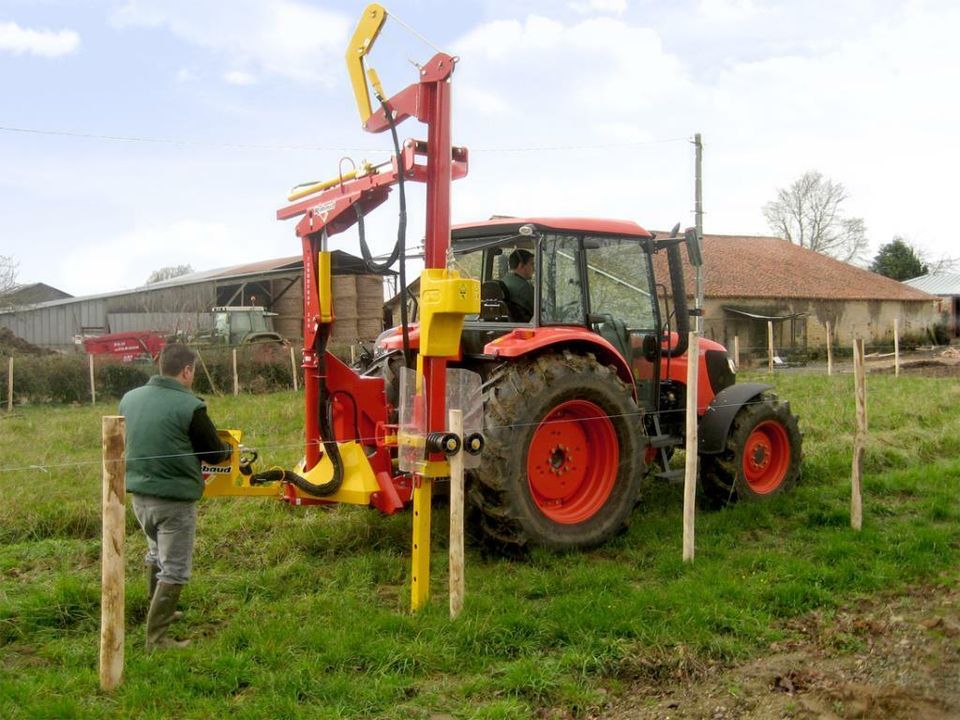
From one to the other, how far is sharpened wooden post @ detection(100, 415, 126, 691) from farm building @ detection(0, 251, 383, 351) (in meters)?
22.8

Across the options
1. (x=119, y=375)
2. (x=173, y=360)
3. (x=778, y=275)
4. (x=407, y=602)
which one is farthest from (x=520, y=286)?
(x=778, y=275)

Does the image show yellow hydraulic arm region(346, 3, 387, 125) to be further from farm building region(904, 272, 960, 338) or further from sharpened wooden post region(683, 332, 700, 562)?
farm building region(904, 272, 960, 338)

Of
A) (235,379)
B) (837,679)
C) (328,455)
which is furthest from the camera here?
(235,379)

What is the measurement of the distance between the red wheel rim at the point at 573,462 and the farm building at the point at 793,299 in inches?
1024

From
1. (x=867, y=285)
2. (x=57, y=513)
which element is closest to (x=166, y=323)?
(x=57, y=513)

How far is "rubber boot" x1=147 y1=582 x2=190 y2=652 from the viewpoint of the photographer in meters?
4.27

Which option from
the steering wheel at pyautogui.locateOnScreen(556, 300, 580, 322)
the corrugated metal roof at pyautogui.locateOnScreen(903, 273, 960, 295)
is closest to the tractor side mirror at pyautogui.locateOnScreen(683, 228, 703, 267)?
the steering wheel at pyautogui.locateOnScreen(556, 300, 580, 322)

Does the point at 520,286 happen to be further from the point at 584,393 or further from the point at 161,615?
the point at 161,615

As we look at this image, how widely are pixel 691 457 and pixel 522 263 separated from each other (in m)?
1.84

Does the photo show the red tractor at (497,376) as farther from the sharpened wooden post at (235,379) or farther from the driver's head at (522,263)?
the sharpened wooden post at (235,379)

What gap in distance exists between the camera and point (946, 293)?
4725 cm

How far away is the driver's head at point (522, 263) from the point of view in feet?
20.6

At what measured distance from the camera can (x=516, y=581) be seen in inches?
203

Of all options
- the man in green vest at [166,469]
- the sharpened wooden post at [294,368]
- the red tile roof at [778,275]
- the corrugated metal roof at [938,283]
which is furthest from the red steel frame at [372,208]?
the corrugated metal roof at [938,283]
